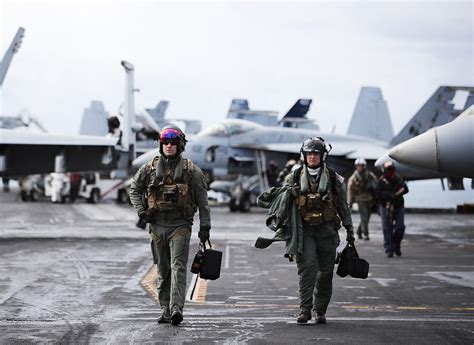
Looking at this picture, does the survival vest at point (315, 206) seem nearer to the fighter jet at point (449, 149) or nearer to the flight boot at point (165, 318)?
the flight boot at point (165, 318)

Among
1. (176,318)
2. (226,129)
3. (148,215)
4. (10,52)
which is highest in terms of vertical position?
(10,52)

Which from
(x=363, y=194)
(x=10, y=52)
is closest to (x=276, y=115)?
(x=363, y=194)

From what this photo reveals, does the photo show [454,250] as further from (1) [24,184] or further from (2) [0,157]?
(1) [24,184]

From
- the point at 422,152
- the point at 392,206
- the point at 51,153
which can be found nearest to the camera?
the point at 422,152

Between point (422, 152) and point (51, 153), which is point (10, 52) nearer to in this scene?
point (51, 153)

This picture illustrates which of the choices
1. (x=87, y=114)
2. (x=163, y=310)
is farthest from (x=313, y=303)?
(x=87, y=114)

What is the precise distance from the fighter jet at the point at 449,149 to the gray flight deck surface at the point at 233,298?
151cm

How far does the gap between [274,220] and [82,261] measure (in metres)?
6.71

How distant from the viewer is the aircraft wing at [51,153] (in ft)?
64.7

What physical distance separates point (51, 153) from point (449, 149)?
49.9 feet

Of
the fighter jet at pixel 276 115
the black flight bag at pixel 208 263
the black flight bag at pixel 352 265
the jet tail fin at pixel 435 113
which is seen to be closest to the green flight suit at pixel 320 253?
the black flight bag at pixel 352 265

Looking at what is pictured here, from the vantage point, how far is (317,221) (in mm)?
8469

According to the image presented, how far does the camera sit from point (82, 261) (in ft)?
47.7

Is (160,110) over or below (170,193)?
below
